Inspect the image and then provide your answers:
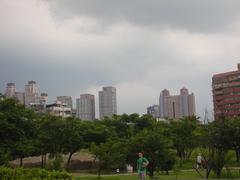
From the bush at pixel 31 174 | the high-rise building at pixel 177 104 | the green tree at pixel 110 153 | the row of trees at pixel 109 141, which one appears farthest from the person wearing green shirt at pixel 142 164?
the high-rise building at pixel 177 104

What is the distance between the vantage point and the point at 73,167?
44.5 meters

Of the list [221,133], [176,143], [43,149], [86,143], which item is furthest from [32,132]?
[176,143]

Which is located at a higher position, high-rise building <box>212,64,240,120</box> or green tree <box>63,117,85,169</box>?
high-rise building <box>212,64,240,120</box>

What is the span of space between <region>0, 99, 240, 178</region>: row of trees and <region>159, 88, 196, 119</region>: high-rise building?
69.2 meters

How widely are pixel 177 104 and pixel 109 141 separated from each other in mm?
83935

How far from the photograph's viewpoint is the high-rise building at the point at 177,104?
117 meters

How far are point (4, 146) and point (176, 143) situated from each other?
21.6m

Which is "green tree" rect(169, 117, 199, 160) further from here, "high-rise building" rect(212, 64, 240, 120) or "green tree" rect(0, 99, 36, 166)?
"high-rise building" rect(212, 64, 240, 120)

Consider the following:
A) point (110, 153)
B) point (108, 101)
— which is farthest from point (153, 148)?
point (108, 101)

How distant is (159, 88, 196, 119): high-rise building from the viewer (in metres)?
Answer: 117

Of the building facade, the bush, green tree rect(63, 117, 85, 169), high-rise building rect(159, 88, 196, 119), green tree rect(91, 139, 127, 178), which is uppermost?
the building facade

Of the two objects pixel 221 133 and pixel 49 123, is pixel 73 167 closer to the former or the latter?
pixel 49 123

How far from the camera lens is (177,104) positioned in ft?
394

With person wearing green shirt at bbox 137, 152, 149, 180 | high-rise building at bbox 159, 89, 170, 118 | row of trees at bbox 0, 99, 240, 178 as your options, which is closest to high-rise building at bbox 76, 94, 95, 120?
high-rise building at bbox 159, 89, 170, 118
